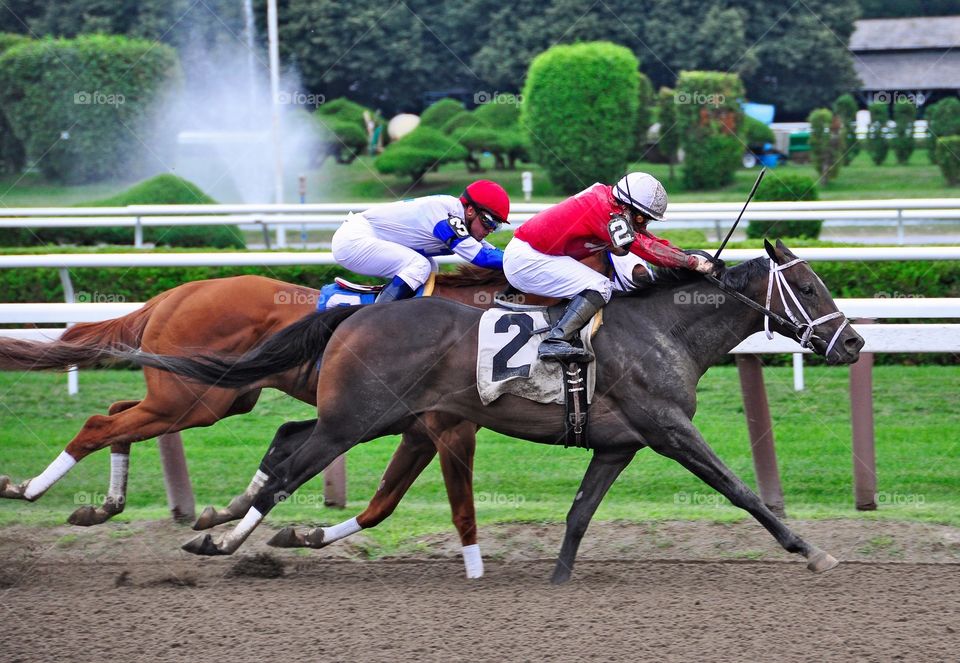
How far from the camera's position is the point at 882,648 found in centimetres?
363

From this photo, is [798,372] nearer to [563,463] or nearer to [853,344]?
[563,463]

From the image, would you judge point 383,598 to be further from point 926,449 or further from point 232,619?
point 926,449

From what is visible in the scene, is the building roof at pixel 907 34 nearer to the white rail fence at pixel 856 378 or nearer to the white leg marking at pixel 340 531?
the white rail fence at pixel 856 378

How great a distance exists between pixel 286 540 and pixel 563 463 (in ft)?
6.75

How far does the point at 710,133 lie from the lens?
19.7 m

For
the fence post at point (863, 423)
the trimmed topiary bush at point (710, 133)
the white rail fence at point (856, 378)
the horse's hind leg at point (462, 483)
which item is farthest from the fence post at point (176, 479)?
the trimmed topiary bush at point (710, 133)

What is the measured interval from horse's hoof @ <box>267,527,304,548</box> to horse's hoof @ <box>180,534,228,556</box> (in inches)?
9.6

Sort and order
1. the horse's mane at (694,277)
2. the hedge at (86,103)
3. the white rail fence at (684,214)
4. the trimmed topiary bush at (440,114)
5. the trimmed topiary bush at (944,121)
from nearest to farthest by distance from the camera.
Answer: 1. the horse's mane at (694,277)
2. the white rail fence at (684,214)
3. the trimmed topiary bush at (944,121)
4. the hedge at (86,103)
5. the trimmed topiary bush at (440,114)

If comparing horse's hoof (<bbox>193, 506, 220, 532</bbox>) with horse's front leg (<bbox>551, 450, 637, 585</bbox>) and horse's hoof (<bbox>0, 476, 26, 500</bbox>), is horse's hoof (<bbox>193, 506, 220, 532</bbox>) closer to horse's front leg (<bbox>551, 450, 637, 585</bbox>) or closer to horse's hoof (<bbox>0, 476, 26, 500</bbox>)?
horse's hoof (<bbox>0, 476, 26, 500</bbox>)

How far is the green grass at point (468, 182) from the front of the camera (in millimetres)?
19047

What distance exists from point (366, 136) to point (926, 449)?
664 inches

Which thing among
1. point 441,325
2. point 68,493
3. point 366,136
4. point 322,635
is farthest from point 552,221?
point 366,136

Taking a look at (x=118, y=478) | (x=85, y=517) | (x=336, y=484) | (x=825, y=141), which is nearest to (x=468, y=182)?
(x=825, y=141)

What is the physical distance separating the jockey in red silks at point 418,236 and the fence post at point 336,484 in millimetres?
985
